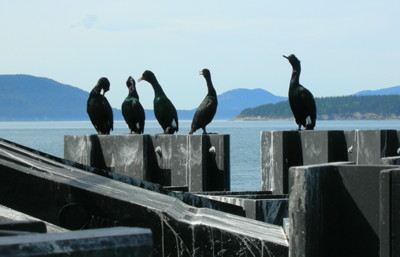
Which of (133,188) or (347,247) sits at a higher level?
(133,188)

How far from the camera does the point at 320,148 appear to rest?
12117mm

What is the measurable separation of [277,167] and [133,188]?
23.7 feet

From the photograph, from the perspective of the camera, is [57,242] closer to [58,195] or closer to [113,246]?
[113,246]

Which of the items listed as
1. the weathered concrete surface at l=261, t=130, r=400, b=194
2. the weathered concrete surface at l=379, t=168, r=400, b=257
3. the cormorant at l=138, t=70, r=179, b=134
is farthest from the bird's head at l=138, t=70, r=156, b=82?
the weathered concrete surface at l=379, t=168, r=400, b=257

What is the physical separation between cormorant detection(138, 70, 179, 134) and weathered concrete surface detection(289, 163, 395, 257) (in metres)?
12.1

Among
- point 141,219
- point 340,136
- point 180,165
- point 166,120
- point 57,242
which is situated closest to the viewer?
point 57,242

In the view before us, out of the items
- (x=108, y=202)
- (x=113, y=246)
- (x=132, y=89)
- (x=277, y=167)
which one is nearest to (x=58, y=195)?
(x=108, y=202)

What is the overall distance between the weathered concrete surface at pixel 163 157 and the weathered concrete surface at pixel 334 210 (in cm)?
781

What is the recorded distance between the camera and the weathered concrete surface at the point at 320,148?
1212 centimetres

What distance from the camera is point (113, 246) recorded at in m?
2.73

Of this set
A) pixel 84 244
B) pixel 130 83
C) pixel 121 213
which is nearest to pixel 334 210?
pixel 121 213

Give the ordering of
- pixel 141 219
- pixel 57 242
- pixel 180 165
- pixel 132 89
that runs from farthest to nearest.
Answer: pixel 132 89
pixel 180 165
pixel 141 219
pixel 57 242

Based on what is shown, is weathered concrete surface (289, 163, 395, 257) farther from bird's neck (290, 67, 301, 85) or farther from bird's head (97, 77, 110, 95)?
bird's head (97, 77, 110, 95)

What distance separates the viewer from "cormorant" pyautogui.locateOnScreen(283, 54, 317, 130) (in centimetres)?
1510
